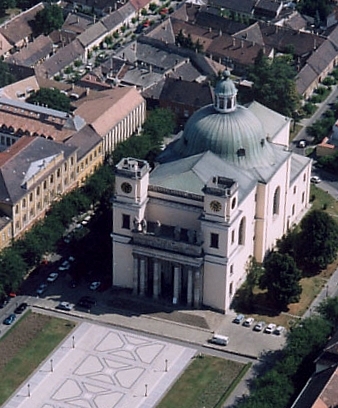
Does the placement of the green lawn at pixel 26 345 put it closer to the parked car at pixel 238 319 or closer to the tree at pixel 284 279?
the parked car at pixel 238 319

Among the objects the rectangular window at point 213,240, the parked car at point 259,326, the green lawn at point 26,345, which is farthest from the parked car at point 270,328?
the green lawn at point 26,345

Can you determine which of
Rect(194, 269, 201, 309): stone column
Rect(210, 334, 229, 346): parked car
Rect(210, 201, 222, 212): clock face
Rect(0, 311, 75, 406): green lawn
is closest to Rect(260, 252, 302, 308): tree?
Rect(194, 269, 201, 309): stone column

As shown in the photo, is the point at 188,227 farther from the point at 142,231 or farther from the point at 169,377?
the point at 169,377

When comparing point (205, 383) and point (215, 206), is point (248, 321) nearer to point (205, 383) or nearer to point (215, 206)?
point (205, 383)

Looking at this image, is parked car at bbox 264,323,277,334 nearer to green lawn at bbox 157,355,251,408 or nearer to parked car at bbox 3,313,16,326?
green lawn at bbox 157,355,251,408

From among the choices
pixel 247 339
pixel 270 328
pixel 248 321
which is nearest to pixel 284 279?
pixel 270 328

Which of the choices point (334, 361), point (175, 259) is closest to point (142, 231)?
point (175, 259)
